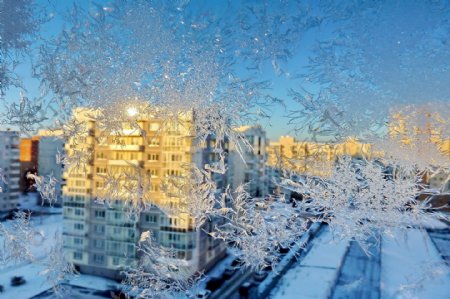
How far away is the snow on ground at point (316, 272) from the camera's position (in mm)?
1078

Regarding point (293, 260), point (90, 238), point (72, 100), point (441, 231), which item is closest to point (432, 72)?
point (441, 231)

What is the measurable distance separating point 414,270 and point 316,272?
31 cm

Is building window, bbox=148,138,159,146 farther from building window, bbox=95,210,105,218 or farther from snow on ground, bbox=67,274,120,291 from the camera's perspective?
snow on ground, bbox=67,274,120,291

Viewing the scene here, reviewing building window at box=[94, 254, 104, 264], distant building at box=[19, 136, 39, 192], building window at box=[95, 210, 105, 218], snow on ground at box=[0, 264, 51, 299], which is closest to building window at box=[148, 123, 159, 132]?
distant building at box=[19, 136, 39, 192]

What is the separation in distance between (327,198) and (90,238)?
205 cm

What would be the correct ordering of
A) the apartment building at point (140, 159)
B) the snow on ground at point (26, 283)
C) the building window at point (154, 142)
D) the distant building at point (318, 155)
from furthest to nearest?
the snow on ground at point (26, 283), the building window at point (154, 142), the apartment building at point (140, 159), the distant building at point (318, 155)

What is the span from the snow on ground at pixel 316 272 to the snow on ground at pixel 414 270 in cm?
16

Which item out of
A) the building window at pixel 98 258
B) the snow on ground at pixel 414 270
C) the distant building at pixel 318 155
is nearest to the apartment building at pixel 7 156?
the building window at pixel 98 258

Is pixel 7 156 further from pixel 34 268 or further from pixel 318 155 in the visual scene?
pixel 318 155

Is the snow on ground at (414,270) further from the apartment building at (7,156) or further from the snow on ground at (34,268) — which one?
the apartment building at (7,156)

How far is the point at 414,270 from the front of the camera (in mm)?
1083

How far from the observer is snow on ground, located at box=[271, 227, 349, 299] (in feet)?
3.54

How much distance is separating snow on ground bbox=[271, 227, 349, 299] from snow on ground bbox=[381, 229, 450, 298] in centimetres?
16

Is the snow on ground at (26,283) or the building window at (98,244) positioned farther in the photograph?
the building window at (98,244)
